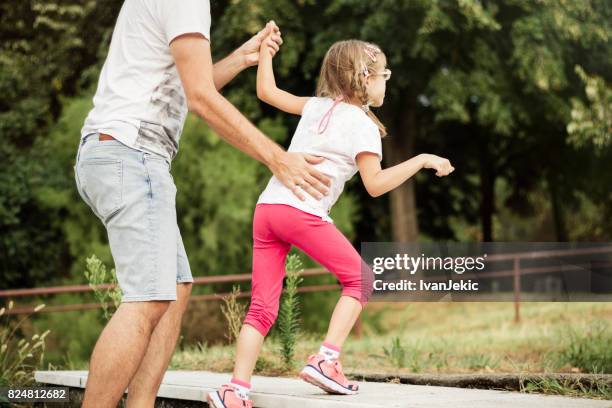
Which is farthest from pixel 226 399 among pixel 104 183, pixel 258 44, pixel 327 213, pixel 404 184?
pixel 404 184

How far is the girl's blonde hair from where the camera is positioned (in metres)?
4.36

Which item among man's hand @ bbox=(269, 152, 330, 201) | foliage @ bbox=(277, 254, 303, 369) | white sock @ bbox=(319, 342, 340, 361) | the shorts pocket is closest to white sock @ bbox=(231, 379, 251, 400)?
white sock @ bbox=(319, 342, 340, 361)

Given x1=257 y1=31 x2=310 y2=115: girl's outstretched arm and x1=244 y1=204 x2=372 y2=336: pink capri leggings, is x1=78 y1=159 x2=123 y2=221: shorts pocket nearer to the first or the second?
x1=244 y1=204 x2=372 y2=336: pink capri leggings

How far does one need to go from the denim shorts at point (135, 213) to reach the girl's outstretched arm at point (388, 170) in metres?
0.95

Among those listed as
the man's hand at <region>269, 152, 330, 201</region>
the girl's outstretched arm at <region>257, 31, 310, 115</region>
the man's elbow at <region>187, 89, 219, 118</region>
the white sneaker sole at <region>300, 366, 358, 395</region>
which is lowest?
the white sneaker sole at <region>300, 366, 358, 395</region>

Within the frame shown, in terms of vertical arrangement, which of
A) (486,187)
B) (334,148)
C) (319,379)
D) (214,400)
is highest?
(486,187)

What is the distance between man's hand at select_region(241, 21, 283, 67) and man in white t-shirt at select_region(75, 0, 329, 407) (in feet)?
2.26

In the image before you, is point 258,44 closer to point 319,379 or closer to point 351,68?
point 351,68

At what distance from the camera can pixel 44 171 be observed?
13.8m

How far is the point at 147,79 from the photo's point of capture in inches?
143

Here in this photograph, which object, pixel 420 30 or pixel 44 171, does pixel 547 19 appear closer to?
pixel 420 30

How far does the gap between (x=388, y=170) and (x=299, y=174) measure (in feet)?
1.63

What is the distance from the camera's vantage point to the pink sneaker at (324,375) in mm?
4203

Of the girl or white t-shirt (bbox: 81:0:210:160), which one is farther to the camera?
the girl
